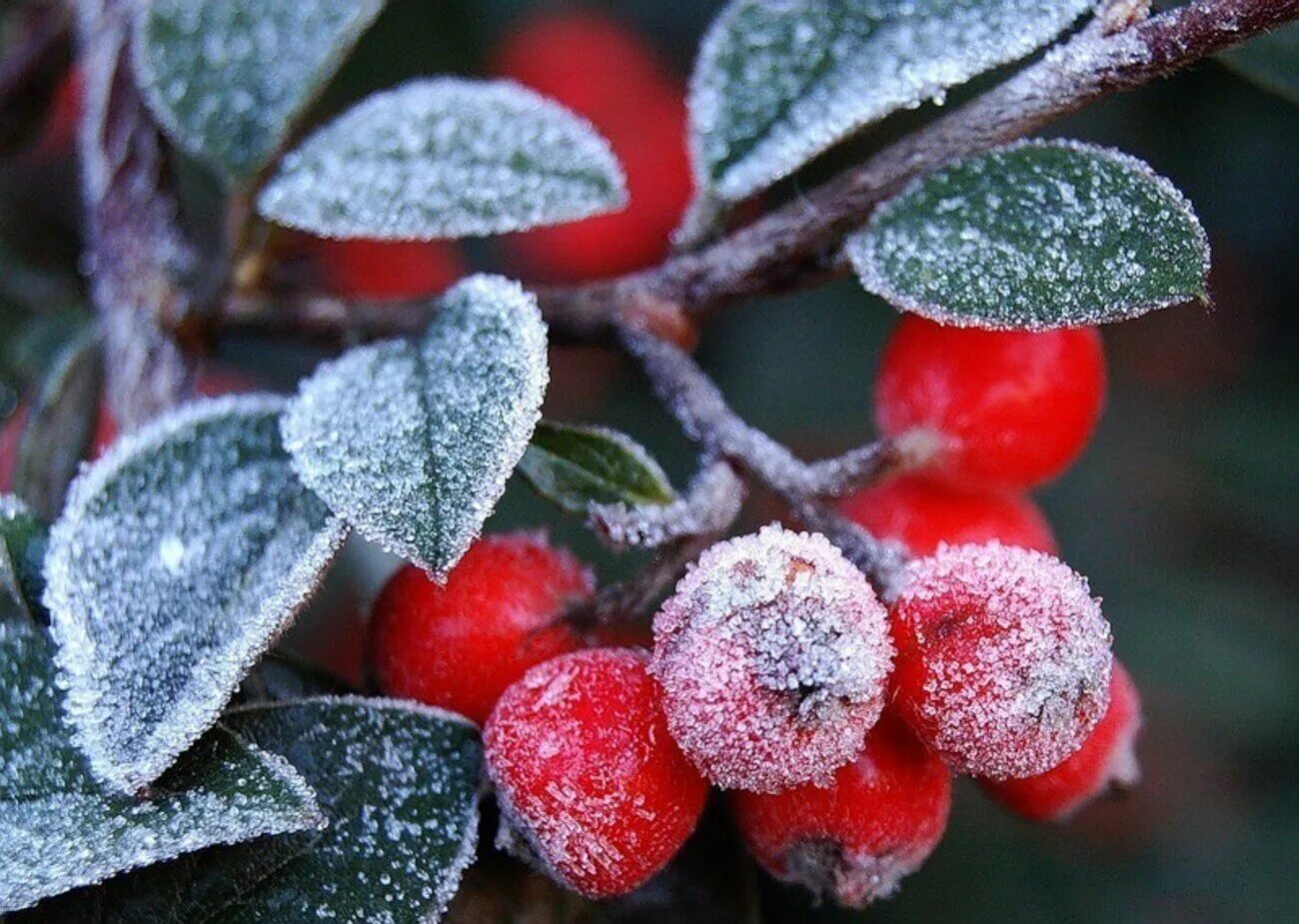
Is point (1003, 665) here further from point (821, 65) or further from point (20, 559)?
point (20, 559)

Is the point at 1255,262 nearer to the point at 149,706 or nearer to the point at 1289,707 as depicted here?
the point at 1289,707

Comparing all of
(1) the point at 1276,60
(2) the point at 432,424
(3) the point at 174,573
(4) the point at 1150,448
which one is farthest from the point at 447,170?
(4) the point at 1150,448

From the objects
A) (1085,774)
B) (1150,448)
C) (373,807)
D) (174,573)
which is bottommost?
(1150,448)

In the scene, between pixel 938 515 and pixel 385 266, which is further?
pixel 385 266

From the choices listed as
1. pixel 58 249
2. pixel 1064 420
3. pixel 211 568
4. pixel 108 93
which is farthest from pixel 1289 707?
pixel 58 249

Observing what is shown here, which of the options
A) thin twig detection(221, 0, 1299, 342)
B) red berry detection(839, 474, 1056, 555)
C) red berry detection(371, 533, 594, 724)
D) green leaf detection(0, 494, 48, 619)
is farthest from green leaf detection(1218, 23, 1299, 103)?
green leaf detection(0, 494, 48, 619)

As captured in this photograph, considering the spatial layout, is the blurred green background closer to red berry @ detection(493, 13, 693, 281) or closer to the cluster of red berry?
red berry @ detection(493, 13, 693, 281)

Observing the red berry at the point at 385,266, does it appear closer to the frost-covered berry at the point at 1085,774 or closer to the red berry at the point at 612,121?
the red berry at the point at 612,121
